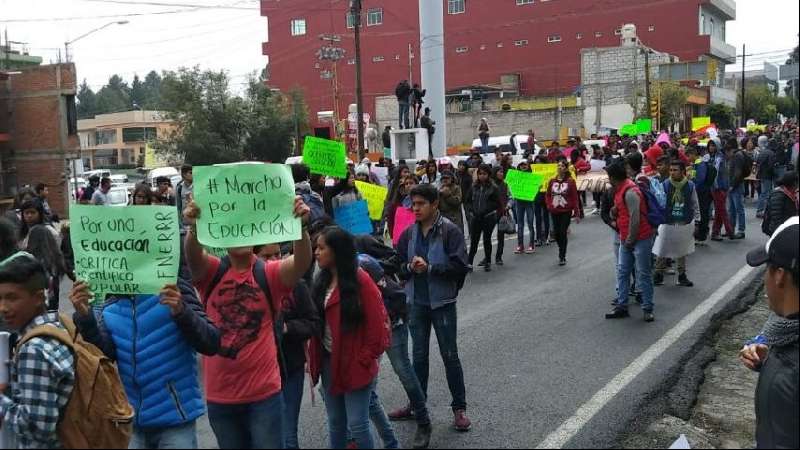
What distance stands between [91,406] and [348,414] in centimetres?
166

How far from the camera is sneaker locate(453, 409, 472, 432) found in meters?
5.67

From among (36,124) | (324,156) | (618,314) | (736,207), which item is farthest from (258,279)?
(36,124)

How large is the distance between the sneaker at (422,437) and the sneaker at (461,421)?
31 centimetres

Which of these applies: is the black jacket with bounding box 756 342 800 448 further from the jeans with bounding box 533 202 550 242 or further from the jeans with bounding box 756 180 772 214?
the jeans with bounding box 756 180 772 214

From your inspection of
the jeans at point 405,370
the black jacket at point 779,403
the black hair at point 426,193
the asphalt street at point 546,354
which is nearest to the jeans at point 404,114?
the asphalt street at point 546,354

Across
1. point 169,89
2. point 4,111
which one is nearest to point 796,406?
point 4,111

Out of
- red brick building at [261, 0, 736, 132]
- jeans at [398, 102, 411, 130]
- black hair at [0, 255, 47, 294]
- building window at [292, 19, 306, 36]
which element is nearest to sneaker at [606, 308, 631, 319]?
black hair at [0, 255, 47, 294]

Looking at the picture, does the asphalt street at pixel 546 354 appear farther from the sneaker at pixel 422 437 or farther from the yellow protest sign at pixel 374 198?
the yellow protest sign at pixel 374 198

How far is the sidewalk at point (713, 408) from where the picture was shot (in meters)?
5.41

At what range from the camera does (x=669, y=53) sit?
69.2 metres

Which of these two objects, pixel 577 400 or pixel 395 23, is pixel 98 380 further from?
pixel 395 23

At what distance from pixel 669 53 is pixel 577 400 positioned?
6896 cm

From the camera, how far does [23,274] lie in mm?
3318

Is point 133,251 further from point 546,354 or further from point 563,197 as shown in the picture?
point 563,197
